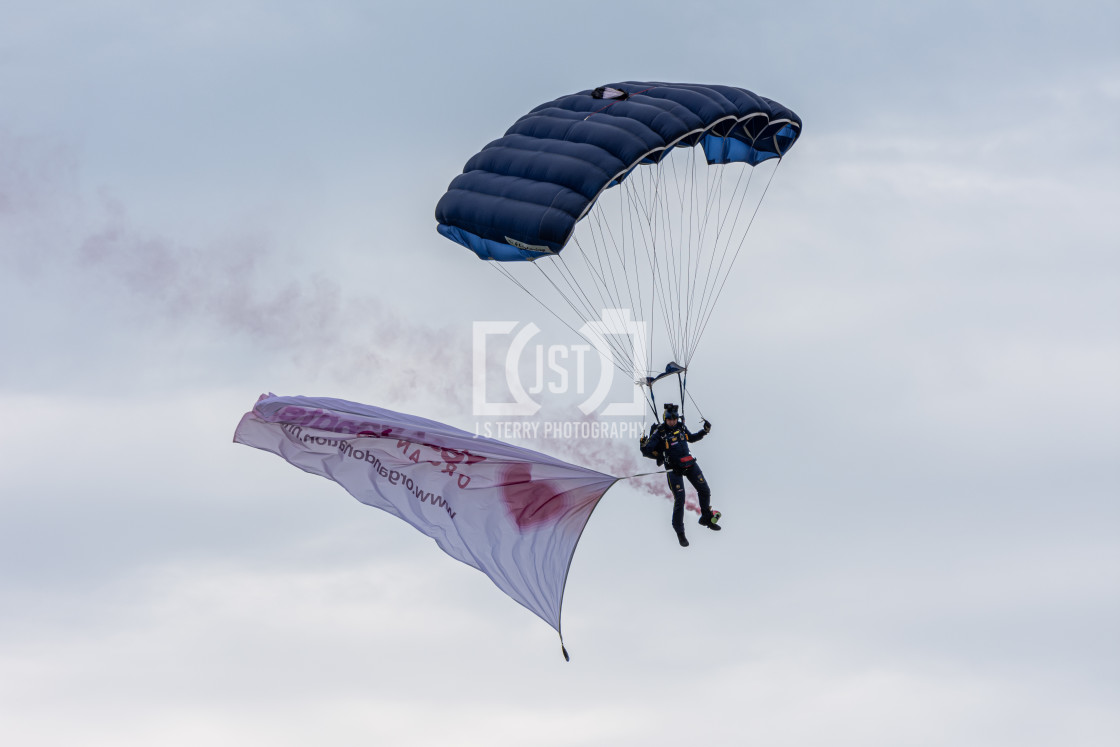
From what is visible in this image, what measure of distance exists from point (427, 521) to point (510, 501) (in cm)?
119

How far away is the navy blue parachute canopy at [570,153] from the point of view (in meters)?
21.3

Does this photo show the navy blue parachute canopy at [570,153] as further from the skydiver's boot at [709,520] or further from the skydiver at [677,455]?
the skydiver's boot at [709,520]

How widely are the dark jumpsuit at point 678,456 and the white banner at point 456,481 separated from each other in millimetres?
741

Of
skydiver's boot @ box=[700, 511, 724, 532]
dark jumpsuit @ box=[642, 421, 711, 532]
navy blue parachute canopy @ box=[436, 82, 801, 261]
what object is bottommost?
skydiver's boot @ box=[700, 511, 724, 532]

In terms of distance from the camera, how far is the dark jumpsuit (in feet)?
71.5

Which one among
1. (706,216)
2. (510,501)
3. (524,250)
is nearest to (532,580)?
(510,501)

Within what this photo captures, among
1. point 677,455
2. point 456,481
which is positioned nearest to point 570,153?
point 677,455

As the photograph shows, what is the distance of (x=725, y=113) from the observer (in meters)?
22.4

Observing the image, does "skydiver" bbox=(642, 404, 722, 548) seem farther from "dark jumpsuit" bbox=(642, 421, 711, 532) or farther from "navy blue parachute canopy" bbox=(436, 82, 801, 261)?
"navy blue parachute canopy" bbox=(436, 82, 801, 261)

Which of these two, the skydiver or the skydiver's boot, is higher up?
the skydiver

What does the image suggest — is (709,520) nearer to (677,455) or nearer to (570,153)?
(677,455)

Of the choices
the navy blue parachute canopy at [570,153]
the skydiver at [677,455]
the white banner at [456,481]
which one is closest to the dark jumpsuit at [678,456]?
the skydiver at [677,455]

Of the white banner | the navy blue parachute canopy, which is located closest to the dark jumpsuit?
the white banner

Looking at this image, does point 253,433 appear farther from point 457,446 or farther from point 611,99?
point 611,99
